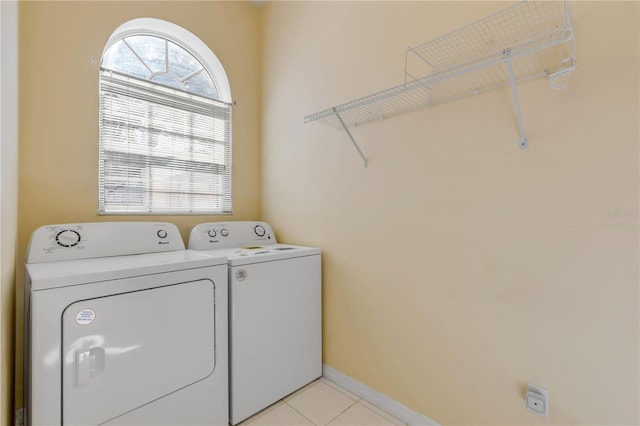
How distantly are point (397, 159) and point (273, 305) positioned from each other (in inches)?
44.8

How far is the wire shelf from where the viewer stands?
1116mm

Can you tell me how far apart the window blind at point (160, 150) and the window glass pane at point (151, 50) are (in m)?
0.20

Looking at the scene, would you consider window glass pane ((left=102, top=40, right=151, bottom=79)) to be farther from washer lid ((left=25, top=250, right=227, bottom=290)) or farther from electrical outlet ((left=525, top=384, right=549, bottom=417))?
electrical outlet ((left=525, top=384, right=549, bottom=417))

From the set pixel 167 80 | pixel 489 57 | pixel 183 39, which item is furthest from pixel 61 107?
pixel 489 57

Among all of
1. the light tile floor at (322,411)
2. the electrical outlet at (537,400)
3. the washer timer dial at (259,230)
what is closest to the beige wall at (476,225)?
the electrical outlet at (537,400)

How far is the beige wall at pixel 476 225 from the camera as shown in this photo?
105 cm

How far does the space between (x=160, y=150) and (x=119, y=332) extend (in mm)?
1291

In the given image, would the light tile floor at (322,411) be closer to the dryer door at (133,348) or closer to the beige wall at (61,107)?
the dryer door at (133,348)

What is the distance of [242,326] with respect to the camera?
5.30 feet

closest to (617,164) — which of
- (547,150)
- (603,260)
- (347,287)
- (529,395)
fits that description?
(547,150)

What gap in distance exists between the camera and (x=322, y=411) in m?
1.69

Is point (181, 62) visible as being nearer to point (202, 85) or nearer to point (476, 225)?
point (202, 85)

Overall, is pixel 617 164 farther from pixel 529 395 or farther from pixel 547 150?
pixel 529 395

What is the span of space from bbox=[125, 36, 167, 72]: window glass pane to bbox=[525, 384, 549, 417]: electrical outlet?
286 cm
